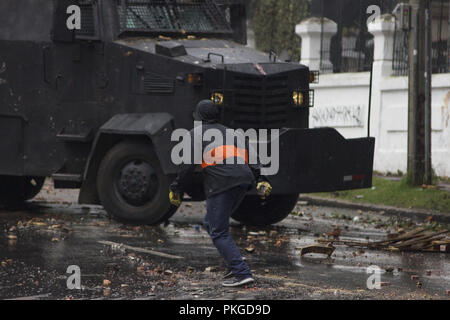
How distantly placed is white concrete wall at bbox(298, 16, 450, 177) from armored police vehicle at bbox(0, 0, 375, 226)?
7.06 meters

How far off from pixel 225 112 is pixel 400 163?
9.57 meters

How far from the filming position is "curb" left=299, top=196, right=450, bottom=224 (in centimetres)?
1534

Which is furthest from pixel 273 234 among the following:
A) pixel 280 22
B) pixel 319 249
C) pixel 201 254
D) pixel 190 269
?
pixel 280 22

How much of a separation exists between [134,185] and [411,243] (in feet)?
11.7

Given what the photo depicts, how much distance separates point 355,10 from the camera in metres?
22.8

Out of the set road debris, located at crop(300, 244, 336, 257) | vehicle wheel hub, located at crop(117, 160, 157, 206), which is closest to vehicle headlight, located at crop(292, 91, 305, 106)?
vehicle wheel hub, located at crop(117, 160, 157, 206)

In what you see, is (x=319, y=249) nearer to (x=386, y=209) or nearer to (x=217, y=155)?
(x=217, y=155)

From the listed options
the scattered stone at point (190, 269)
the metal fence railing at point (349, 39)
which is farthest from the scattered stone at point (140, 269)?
the metal fence railing at point (349, 39)

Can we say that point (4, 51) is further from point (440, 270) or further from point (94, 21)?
point (440, 270)

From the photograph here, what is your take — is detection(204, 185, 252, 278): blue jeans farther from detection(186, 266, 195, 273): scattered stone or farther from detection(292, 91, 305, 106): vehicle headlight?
detection(292, 91, 305, 106): vehicle headlight

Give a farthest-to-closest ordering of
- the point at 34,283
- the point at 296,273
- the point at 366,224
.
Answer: the point at 366,224 → the point at 296,273 → the point at 34,283

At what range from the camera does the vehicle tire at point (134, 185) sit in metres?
12.9

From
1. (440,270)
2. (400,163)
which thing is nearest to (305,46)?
(400,163)

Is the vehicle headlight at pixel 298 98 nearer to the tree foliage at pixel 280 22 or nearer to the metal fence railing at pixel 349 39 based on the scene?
the metal fence railing at pixel 349 39
